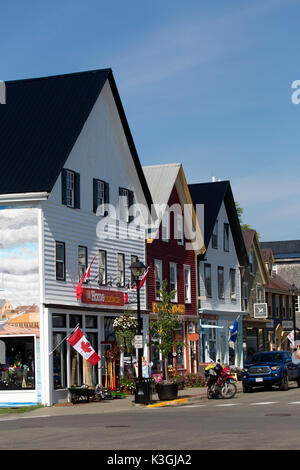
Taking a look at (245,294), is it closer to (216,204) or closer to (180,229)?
(216,204)

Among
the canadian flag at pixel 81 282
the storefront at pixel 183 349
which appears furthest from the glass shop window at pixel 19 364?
the storefront at pixel 183 349

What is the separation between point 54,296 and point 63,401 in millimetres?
3978

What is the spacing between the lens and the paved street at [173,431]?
1461 cm

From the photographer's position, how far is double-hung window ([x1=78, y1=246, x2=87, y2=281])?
34.6 meters

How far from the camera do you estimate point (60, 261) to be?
108 ft

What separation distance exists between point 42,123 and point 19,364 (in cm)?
960

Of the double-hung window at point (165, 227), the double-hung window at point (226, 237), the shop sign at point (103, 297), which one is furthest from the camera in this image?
the double-hung window at point (226, 237)

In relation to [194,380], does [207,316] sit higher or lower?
higher

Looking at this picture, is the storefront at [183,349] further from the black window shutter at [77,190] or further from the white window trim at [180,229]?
the black window shutter at [77,190]

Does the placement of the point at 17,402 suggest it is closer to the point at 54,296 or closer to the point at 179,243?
the point at 54,296

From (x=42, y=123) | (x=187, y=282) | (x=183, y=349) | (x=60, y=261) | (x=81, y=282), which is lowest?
(x=183, y=349)

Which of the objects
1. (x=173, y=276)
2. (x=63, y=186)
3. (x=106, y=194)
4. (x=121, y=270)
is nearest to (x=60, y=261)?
(x=63, y=186)

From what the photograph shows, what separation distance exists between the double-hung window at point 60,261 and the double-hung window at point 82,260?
145 centimetres
